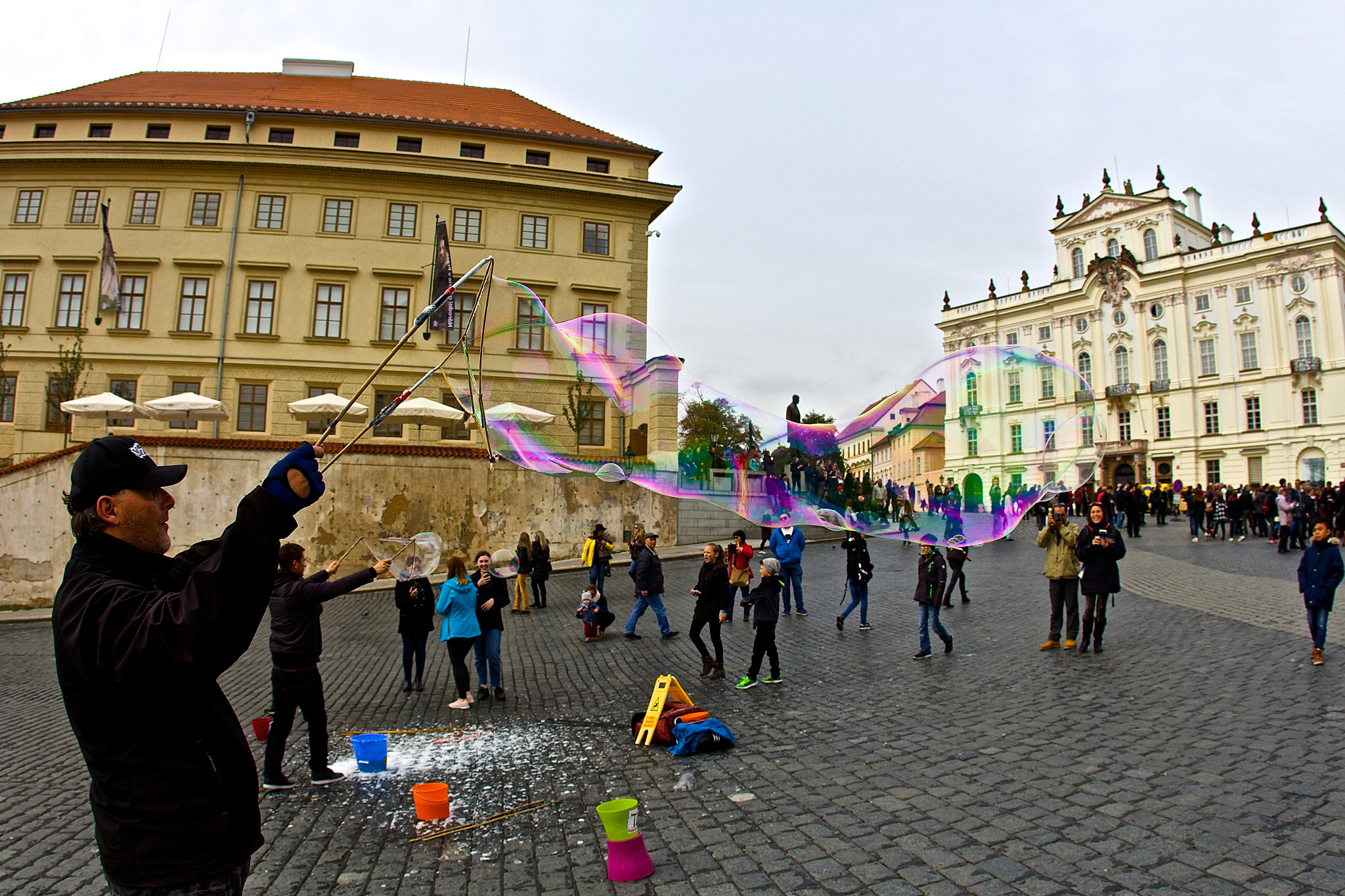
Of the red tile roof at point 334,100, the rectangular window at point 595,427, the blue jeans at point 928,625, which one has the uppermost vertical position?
the red tile roof at point 334,100

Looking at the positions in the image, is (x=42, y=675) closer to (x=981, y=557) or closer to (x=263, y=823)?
(x=263, y=823)

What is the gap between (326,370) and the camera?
1240 inches

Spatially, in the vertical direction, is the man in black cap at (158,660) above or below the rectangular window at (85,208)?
below

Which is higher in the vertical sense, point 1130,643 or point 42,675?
point 1130,643

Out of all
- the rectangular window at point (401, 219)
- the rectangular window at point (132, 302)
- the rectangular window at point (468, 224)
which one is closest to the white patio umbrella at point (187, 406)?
the rectangular window at point (132, 302)

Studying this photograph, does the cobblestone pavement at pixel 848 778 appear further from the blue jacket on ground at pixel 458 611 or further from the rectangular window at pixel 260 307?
the rectangular window at pixel 260 307

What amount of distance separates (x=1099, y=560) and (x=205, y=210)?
3571cm

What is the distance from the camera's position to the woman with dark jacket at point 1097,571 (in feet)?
33.7

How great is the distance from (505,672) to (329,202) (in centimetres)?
2870

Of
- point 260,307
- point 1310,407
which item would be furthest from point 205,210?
point 1310,407

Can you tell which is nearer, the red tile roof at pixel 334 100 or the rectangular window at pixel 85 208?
the rectangular window at pixel 85 208

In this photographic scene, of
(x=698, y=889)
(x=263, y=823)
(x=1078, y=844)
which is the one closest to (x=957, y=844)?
(x=1078, y=844)

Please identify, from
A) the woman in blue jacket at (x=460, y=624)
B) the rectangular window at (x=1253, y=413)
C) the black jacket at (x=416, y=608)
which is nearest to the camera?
the woman in blue jacket at (x=460, y=624)

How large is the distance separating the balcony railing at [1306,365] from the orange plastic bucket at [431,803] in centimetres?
6605
